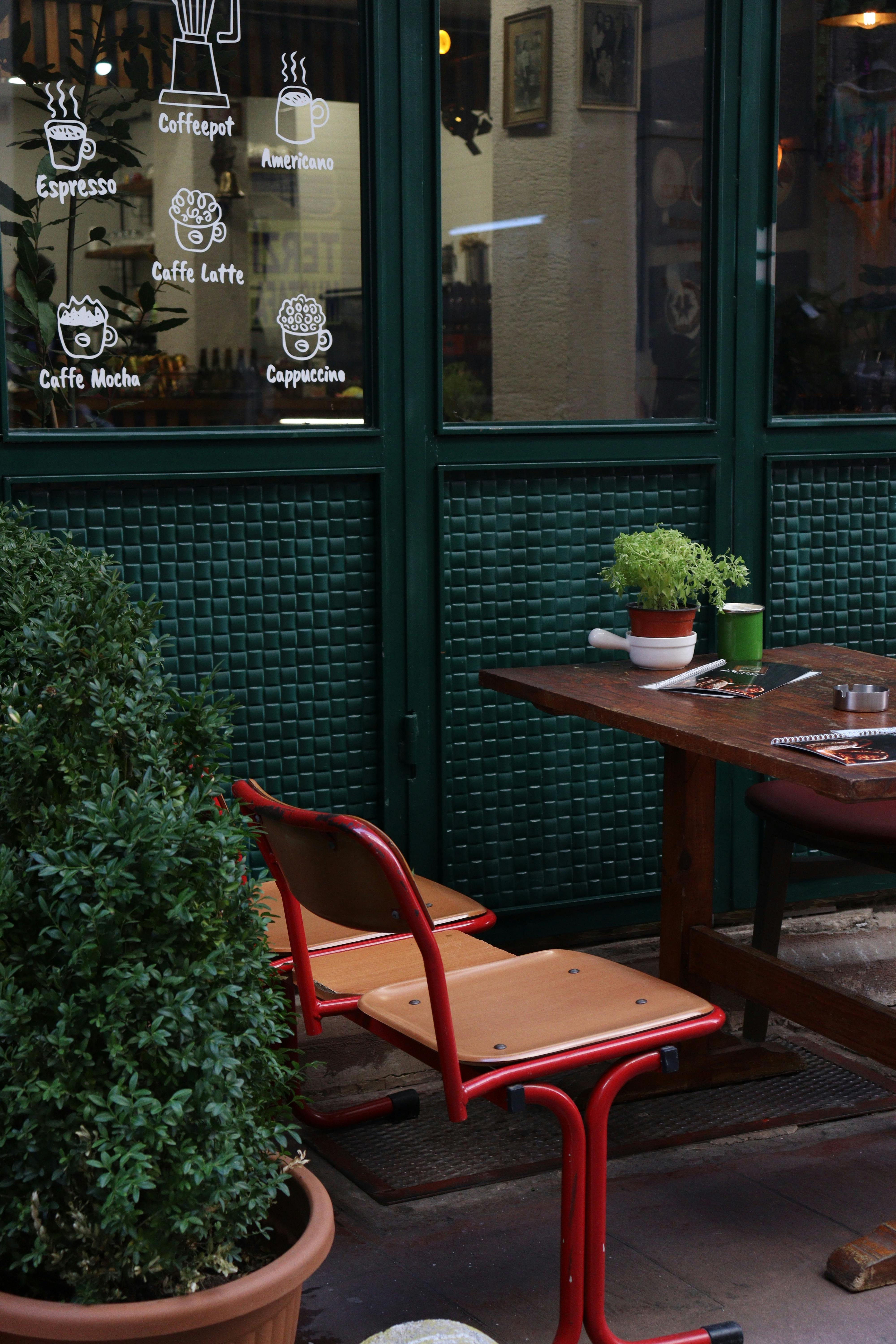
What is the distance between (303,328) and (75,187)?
65 centimetres

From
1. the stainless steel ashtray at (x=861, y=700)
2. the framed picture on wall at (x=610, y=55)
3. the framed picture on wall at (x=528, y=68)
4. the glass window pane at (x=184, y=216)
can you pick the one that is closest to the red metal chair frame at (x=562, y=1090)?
the stainless steel ashtray at (x=861, y=700)

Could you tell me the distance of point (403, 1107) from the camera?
133 inches

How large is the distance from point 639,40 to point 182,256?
4.83ft

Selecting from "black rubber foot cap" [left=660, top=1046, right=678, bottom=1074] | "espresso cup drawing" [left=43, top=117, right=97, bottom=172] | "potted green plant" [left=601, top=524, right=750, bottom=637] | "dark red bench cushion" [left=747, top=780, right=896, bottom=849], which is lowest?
"black rubber foot cap" [left=660, top=1046, right=678, bottom=1074]

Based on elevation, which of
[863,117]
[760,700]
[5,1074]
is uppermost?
[863,117]

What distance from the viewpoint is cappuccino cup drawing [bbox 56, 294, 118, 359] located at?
354 centimetres

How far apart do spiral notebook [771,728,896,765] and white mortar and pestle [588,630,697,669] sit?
0.68m

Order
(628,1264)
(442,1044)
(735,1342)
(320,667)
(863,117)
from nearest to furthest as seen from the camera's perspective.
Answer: (442,1044)
(735,1342)
(628,1264)
(320,667)
(863,117)

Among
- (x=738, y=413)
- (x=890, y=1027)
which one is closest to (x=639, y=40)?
(x=738, y=413)

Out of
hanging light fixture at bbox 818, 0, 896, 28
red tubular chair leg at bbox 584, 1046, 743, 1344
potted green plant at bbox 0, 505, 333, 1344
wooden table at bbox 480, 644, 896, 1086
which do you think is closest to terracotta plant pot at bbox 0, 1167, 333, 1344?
potted green plant at bbox 0, 505, 333, 1344

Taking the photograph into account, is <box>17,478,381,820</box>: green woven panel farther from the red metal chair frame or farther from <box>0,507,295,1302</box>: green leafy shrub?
<box>0,507,295,1302</box>: green leafy shrub

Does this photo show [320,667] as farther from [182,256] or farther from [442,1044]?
[442,1044]

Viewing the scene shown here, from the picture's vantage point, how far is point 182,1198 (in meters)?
1.77

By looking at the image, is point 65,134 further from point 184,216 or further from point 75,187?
point 184,216
